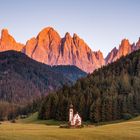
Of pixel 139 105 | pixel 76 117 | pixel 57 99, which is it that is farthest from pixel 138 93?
pixel 76 117

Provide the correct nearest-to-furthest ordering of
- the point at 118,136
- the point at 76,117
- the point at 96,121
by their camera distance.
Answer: the point at 118,136 < the point at 76,117 < the point at 96,121

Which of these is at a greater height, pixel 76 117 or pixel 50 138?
pixel 76 117

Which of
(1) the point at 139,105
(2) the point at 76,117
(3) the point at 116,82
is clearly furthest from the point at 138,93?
(2) the point at 76,117

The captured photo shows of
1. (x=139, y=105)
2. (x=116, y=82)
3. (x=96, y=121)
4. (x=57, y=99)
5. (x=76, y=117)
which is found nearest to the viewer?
(x=76, y=117)

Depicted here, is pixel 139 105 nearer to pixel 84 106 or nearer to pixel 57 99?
pixel 84 106

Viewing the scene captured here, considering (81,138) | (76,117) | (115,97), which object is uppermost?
(115,97)

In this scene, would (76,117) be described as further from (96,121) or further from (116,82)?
(116,82)

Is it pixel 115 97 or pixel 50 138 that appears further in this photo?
pixel 115 97

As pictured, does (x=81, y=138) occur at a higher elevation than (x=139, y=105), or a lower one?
lower

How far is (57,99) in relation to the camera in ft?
586

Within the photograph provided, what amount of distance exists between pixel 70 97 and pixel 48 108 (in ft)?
39.8

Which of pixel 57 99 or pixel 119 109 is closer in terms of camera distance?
pixel 119 109

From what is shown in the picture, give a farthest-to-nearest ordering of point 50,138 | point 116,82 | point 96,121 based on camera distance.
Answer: point 116,82 → point 96,121 → point 50,138

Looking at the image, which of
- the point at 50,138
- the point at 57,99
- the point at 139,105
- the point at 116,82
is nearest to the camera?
the point at 50,138
